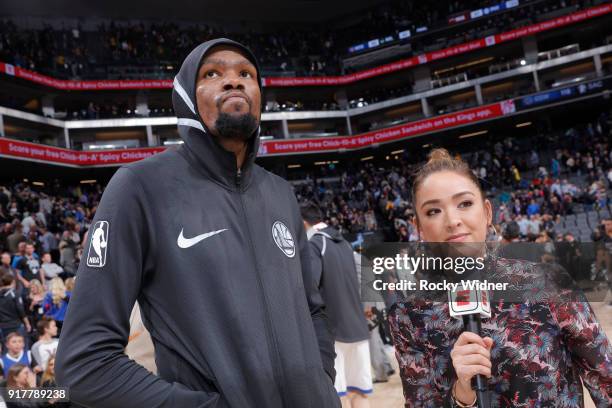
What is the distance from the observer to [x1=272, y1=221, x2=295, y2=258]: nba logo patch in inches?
63.0

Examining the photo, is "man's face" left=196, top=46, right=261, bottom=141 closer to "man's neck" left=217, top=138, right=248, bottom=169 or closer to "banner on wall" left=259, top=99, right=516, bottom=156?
"man's neck" left=217, top=138, right=248, bottom=169

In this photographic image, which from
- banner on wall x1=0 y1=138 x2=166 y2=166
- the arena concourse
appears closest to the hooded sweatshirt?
the arena concourse

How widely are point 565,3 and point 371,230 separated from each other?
Result: 19555mm

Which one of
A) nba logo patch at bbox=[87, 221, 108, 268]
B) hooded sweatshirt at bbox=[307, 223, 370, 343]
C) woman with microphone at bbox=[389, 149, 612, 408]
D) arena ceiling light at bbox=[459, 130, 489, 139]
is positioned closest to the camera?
woman with microphone at bbox=[389, 149, 612, 408]

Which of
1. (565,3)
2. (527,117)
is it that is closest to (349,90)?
(527,117)

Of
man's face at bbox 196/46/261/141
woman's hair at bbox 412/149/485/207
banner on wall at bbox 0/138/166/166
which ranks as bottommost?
woman's hair at bbox 412/149/485/207

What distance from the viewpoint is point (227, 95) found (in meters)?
1.58

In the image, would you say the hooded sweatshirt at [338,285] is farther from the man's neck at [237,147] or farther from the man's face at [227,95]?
the man's face at [227,95]

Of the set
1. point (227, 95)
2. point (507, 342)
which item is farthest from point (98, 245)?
point (507, 342)

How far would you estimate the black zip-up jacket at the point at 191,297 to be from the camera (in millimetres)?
1255

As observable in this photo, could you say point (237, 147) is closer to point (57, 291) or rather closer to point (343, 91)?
point (57, 291)

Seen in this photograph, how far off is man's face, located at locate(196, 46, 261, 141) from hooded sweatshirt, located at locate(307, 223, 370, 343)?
8.02 feet

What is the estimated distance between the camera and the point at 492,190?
2006 centimetres

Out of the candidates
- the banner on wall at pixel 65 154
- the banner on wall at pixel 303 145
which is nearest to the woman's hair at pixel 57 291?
the banner on wall at pixel 65 154
